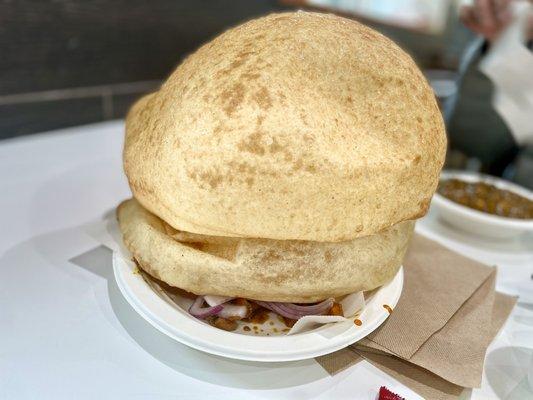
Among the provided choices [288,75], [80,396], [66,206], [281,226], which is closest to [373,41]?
[288,75]

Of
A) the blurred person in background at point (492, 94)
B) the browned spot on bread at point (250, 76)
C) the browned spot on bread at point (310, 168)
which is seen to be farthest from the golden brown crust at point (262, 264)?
the blurred person in background at point (492, 94)

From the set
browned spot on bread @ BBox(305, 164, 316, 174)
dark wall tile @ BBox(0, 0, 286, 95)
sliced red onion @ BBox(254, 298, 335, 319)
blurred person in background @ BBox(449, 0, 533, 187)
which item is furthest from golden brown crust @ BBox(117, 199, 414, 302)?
dark wall tile @ BBox(0, 0, 286, 95)

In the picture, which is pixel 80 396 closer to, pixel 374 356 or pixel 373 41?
Result: pixel 374 356

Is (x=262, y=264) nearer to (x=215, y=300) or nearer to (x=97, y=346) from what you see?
(x=215, y=300)

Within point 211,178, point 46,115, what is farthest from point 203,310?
point 46,115

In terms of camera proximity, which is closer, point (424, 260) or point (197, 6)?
point (424, 260)

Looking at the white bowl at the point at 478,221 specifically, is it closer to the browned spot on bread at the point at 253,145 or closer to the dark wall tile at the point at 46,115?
→ the browned spot on bread at the point at 253,145
